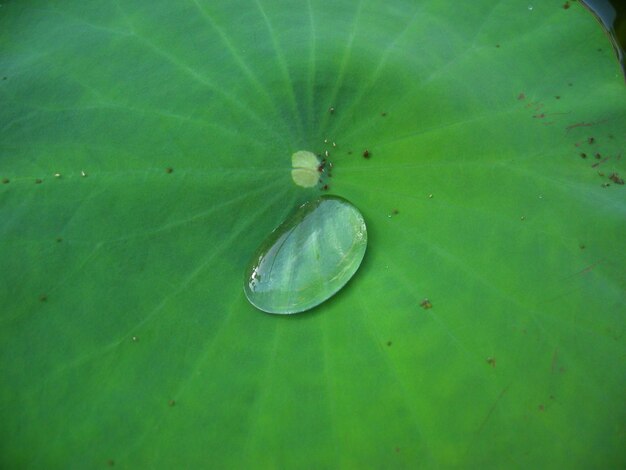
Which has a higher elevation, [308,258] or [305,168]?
[305,168]

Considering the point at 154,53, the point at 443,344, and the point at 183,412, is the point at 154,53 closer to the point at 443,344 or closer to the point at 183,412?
the point at 183,412

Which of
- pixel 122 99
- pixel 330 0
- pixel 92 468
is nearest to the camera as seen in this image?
pixel 92 468

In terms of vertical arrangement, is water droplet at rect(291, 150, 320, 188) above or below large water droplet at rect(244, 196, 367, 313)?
above

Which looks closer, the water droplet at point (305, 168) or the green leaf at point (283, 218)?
the green leaf at point (283, 218)

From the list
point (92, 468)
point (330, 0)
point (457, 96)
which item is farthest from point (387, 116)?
point (92, 468)

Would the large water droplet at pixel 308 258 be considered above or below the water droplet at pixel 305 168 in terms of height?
below
